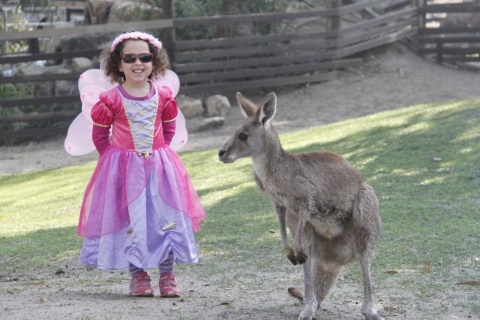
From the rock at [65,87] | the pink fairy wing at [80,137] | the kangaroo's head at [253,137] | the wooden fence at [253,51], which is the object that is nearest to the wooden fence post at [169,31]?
the wooden fence at [253,51]

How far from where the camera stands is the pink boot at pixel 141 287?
5688mm

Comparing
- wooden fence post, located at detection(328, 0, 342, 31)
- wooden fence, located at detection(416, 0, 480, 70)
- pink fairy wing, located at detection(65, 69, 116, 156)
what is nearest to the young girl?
pink fairy wing, located at detection(65, 69, 116, 156)

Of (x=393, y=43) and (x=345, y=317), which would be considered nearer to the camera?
(x=345, y=317)

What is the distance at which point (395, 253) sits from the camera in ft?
22.9

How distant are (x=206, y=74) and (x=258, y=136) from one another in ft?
41.3

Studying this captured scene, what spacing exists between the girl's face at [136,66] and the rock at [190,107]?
10.9 m

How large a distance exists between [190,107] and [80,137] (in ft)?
35.2

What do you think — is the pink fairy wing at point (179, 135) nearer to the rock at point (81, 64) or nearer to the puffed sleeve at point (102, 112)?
the puffed sleeve at point (102, 112)

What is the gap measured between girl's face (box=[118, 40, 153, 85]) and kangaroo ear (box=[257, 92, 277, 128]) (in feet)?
3.25

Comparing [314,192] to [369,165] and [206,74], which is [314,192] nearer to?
[369,165]

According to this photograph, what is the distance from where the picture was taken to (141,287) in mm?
5691

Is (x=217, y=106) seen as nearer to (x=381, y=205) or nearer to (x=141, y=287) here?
(x=381, y=205)

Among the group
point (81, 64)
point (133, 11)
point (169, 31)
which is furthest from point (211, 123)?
point (133, 11)

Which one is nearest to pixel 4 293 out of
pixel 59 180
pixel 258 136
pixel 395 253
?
pixel 258 136
